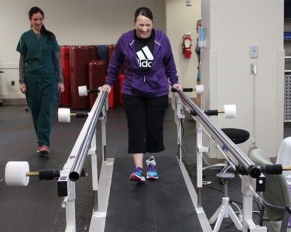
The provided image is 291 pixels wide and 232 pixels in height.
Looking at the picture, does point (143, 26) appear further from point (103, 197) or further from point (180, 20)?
point (180, 20)

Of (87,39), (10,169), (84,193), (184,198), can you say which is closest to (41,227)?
(84,193)

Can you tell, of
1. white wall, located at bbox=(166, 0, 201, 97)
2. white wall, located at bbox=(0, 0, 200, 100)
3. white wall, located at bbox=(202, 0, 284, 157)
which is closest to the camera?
white wall, located at bbox=(202, 0, 284, 157)

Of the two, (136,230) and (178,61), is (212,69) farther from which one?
(178,61)

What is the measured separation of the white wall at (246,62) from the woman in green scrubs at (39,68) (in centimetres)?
165

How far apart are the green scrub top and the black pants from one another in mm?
1618

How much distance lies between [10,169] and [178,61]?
272 inches

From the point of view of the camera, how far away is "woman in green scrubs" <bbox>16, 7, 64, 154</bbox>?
14.3ft

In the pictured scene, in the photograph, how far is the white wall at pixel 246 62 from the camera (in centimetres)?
399

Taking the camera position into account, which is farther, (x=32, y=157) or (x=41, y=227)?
(x=32, y=157)

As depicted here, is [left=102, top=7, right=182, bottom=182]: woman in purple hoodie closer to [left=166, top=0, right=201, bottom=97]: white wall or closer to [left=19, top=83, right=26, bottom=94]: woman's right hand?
[left=19, top=83, right=26, bottom=94]: woman's right hand

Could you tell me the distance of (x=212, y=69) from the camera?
4035 millimetres

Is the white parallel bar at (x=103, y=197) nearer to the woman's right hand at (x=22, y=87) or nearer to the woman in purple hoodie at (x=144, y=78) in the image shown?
the woman in purple hoodie at (x=144, y=78)

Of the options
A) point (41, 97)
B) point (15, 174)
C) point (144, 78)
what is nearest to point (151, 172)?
point (144, 78)

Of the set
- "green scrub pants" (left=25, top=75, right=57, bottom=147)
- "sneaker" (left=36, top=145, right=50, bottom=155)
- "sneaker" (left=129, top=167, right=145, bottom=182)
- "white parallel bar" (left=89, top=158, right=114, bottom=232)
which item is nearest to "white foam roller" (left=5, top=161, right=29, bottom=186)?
"white parallel bar" (left=89, top=158, right=114, bottom=232)
